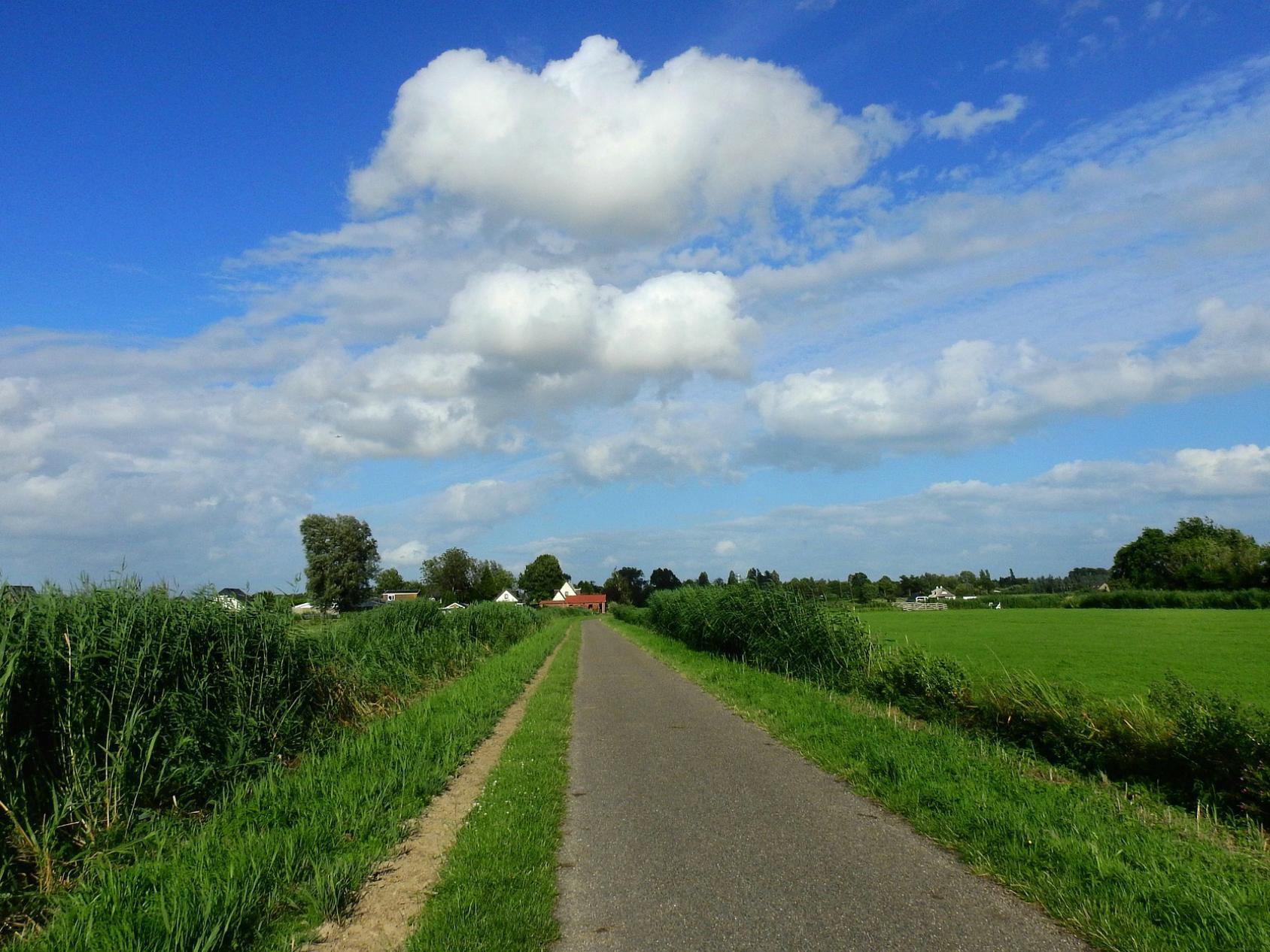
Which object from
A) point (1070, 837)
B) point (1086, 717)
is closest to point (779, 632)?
point (1086, 717)

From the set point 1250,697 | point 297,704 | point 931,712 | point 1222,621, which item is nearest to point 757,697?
point 931,712

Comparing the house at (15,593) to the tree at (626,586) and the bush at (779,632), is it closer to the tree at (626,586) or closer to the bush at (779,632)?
the bush at (779,632)

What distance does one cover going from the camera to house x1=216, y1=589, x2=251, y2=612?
10211 millimetres

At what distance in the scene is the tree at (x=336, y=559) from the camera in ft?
288

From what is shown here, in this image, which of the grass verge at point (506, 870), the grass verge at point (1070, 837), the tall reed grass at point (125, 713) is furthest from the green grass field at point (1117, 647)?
the tall reed grass at point (125, 713)

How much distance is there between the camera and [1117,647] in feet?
102

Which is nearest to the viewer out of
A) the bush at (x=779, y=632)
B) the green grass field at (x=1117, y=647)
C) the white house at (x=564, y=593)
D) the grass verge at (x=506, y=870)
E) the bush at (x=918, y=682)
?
the grass verge at (x=506, y=870)

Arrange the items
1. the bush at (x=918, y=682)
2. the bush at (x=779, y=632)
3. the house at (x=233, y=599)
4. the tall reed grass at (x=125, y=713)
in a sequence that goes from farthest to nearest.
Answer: the bush at (x=779, y=632)
the bush at (x=918, y=682)
the house at (x=233, y=599)
the tall reed grass at (x=125, y=713)

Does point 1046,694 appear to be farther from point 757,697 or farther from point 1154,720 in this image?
point 757,697

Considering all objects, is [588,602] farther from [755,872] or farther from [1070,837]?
[755,872]

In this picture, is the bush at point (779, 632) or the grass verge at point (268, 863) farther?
the bush at point (779, 632)

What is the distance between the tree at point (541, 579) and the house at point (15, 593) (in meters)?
137

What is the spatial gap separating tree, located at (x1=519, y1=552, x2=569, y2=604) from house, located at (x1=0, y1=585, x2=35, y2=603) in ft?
449

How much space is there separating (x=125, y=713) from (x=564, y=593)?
154090mm
